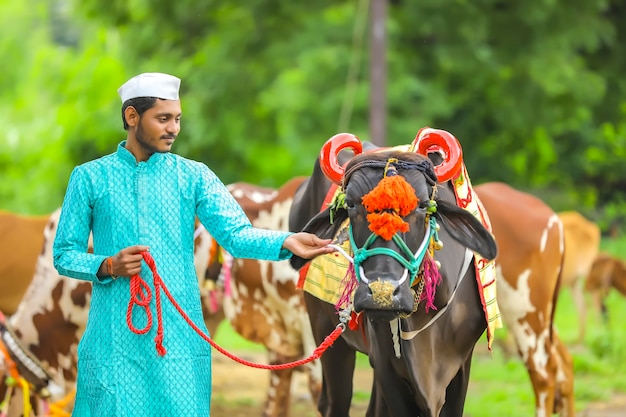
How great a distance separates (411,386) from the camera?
468cm

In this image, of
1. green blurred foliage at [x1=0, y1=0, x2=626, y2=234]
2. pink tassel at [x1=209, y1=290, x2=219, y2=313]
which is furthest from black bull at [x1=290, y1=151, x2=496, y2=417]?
green blurred foliage at [x1=0, y1=0, x2=626, y2=234]

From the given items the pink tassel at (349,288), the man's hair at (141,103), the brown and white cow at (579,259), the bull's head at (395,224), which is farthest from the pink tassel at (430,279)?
the brown and white cow at (579,259)

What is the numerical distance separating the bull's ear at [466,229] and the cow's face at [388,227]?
0.49 ft

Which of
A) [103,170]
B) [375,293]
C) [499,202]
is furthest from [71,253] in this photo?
[499,202]

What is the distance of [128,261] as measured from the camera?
12.4ft

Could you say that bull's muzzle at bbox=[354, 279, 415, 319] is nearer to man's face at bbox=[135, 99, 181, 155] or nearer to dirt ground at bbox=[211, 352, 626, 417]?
man's face at bbox=[135, 99, 181, 155]

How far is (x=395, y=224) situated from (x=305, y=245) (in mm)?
345

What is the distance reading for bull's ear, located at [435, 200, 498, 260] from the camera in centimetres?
436

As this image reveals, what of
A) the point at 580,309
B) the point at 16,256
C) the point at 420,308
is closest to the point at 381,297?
the point at 420,308

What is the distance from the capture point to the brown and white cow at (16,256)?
9.10 metres

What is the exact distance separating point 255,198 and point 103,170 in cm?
402

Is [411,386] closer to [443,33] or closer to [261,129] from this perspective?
[443,33]

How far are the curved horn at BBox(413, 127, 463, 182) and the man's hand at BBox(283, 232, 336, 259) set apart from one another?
2.75 ft

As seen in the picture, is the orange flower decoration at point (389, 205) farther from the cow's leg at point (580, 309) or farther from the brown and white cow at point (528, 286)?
the cow's leg at point (580, 309)
